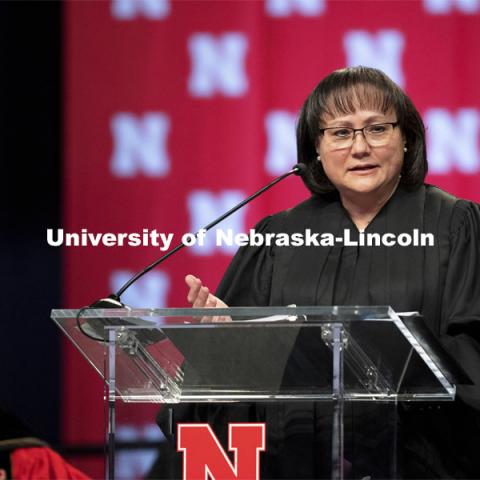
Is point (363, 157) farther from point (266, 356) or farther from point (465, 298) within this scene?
point (266, 356)

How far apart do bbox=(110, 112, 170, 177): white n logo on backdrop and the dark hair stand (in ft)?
6.69

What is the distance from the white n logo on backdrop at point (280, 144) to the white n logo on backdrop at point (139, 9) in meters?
0.67

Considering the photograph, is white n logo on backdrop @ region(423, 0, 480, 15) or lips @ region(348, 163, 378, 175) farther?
white n logo on backdrop @ region(423, 0, 480, 15)

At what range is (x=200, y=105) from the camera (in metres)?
5.19

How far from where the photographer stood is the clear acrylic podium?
2334mm

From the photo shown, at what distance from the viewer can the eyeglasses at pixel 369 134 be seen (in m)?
3.04

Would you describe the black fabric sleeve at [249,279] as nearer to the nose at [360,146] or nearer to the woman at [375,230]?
the woman at [375,230]

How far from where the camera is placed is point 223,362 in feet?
7.98

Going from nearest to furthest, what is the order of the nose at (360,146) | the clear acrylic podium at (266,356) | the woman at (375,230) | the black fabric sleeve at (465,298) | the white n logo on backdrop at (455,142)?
1. the clear acrylic podium at (266,356)
2. the black fabric sleeve at (465,298)
3. the woman at (375,230)
4. the nose at (360,146)
5. the white n logo on backdrop at (455,142)

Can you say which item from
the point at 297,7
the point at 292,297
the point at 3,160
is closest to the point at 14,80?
the point at 3,160

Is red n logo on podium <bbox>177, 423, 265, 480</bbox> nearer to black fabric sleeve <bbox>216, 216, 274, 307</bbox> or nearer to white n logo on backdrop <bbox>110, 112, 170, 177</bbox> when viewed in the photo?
black fabric sleeve <bbox>216, 216, 274, 307</bbox>

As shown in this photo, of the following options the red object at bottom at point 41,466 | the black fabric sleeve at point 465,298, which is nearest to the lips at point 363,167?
the black fabric sleeve at point 465,298

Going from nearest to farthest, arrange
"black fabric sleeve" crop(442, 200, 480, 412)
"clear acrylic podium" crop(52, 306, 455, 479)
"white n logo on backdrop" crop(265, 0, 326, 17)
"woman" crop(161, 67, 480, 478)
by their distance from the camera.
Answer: "clear acrylic podium" crop(52, 306, 455, 479), "black fabric sleeve" crop(442, 200, 480, 412), "woman" crop(161, 67, 480, 478), "white n logo on backdrop" crop(265, 0, 326, 17)

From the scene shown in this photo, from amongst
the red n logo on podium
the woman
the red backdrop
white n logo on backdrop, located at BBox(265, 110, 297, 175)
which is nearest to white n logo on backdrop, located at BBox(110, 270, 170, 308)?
the red backdrop
